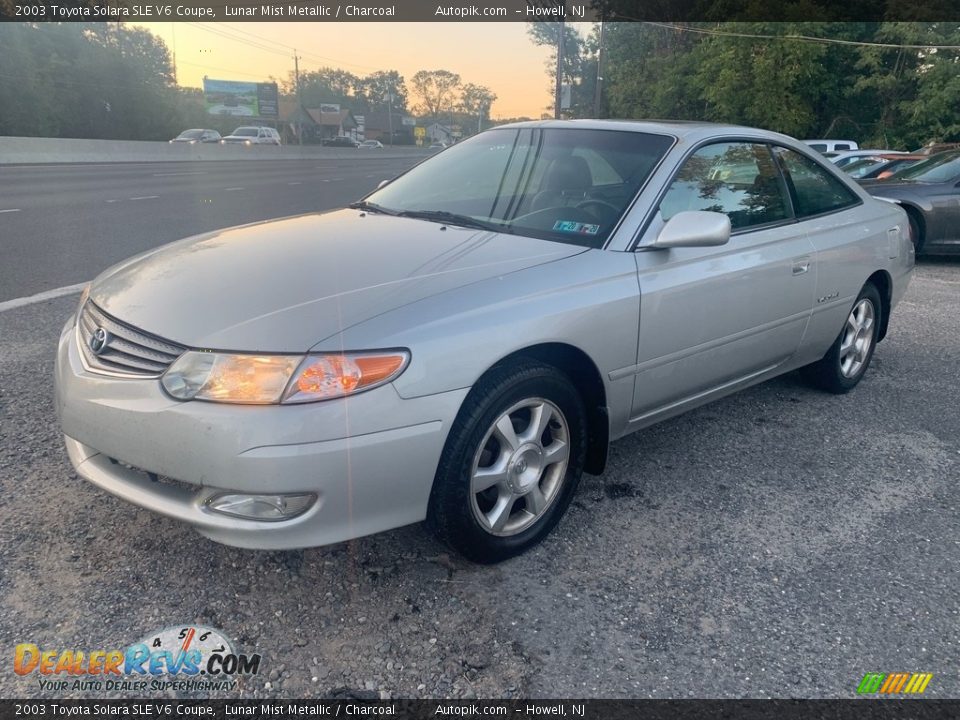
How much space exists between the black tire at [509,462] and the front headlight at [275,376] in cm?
36

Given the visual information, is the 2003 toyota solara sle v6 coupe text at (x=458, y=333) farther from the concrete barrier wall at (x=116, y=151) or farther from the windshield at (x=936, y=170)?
the concrete barrier wall at (x=116, y=151)

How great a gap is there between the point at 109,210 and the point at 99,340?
10.3 m

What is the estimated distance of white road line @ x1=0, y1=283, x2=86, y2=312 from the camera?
5.68 meters

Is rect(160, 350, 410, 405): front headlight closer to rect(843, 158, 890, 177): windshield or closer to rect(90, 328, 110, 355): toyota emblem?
rect(90, 328, 110, 355): toyota emblem

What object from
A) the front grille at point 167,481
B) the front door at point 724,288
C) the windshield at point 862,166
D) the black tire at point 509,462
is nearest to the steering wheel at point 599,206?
the front door at point 724,288

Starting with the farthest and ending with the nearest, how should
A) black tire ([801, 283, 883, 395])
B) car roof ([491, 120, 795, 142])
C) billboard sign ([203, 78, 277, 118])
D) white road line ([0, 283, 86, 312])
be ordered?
billboard sign ([203, 78, 277, 118])
white road line ([0, 283, 86, 312])
black tire ([801, 283, 883, 395])
car roof ([491, 120, 795, 142])

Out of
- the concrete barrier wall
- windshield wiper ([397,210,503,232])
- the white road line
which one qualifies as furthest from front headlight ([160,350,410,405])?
the concrete barrier wall

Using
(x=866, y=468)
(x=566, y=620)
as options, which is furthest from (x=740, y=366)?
(x=566, y=620)

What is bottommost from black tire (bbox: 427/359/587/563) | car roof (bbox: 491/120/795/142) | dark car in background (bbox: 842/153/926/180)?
black tire (bbox: 427/359/587/563)

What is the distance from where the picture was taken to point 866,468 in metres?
3.67

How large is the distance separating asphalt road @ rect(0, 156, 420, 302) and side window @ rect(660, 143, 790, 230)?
5141 mm

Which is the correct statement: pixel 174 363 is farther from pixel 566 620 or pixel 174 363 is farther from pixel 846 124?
pixel 846 124

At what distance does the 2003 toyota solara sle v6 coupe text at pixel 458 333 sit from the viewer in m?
2.26

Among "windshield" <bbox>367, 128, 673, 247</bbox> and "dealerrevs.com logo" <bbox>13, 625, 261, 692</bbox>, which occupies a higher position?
"windshield" <bbox>367, 128, 673, 247</bbox>
